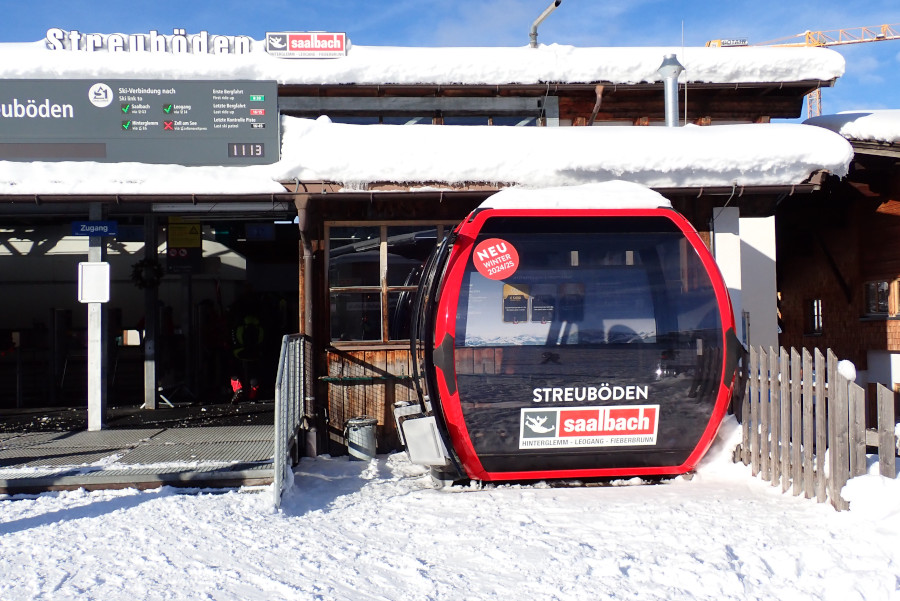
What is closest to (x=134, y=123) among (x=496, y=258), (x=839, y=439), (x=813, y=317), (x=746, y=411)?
(x=496, y=258)

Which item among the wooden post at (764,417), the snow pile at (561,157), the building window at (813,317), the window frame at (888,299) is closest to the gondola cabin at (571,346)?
the wooden post at (764,417)

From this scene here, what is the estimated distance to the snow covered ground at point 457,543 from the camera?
13.2 feet

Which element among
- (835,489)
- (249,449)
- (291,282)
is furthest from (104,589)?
(291,282)

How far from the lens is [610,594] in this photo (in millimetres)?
3928

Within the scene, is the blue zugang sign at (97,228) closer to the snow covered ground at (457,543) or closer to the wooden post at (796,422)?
the snow covered ground at (457,543)

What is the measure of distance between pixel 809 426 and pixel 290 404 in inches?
166

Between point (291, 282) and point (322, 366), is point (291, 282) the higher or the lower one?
the higher one

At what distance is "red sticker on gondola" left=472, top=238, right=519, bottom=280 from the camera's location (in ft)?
20.1

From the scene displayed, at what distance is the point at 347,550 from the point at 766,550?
2.49 meters

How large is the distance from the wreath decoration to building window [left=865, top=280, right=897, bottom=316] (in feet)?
32.0

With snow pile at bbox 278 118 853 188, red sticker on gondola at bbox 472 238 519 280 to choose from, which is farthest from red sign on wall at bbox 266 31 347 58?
red sticker on gondola at bbox 472 238 519 280

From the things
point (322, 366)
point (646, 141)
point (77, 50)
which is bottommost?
point (322, 366)

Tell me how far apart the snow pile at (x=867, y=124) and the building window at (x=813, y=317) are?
3030mm

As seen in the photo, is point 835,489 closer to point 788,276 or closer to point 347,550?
point 347,550
